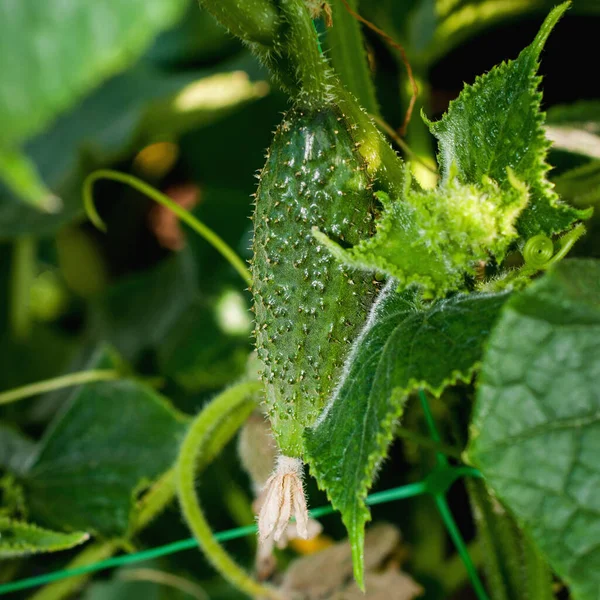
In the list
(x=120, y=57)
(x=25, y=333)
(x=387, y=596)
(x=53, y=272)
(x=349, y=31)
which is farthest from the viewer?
(x=53, y=272)

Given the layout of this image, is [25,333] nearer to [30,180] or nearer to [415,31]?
[415,31]

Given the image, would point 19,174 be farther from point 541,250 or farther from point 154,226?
point 154,226

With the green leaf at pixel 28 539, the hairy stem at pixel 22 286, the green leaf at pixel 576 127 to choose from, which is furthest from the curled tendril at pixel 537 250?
the hairy stem at pixel 22 286

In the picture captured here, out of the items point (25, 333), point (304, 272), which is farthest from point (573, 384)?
point (25, 333)

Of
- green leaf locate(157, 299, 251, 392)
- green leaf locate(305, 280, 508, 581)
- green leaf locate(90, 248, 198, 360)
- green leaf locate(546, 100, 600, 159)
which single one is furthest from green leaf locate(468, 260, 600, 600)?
green leaf locate(90, 248, 198, 360)

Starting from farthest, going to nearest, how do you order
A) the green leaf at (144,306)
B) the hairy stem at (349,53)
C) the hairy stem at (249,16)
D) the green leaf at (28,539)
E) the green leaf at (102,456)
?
the green leaf at (144,306), the green leaf at (102,456), the green leaf at (28,539), the hairy stem at (349,53), the hairy stem at (249,16)

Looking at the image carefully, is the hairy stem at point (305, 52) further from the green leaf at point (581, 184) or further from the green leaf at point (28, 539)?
the green leaf at point (28, 539)
